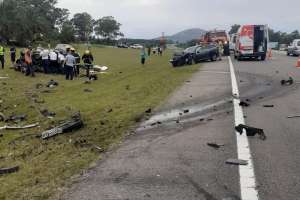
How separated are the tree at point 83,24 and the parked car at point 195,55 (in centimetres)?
12699

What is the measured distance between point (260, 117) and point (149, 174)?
540 cm

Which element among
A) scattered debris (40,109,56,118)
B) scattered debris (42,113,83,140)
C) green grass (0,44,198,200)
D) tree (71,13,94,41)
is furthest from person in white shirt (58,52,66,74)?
tree (71,13,94,41)

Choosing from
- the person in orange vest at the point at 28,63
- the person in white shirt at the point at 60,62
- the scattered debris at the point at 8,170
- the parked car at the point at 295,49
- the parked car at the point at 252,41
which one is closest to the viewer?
the scattered debris at the point at 8,170

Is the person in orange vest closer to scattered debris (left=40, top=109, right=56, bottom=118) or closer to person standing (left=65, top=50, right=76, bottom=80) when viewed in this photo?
person standing (left=65, top=50, right=76, bottom=80)

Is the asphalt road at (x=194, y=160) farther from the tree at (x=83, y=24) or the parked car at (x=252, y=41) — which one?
the tree at (x=83, y=24)

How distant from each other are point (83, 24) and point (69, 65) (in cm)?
14450

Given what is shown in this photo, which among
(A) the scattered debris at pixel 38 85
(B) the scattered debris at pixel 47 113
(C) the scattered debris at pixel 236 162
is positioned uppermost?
(C) the scattered debris at pixel 236 162

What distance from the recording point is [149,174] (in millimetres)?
6422

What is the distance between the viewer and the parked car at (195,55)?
3625 centimetres

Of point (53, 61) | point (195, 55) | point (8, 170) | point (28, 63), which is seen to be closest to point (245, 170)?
point (8, 170)

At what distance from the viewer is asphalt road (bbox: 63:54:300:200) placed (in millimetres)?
5645

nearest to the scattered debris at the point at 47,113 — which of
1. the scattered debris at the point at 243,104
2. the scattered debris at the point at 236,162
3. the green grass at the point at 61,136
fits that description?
the green grass at the point at 61,136

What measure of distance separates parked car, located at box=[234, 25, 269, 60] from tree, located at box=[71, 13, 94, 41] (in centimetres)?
12797

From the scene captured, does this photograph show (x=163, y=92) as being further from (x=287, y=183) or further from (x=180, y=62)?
(x=180, y=62)
